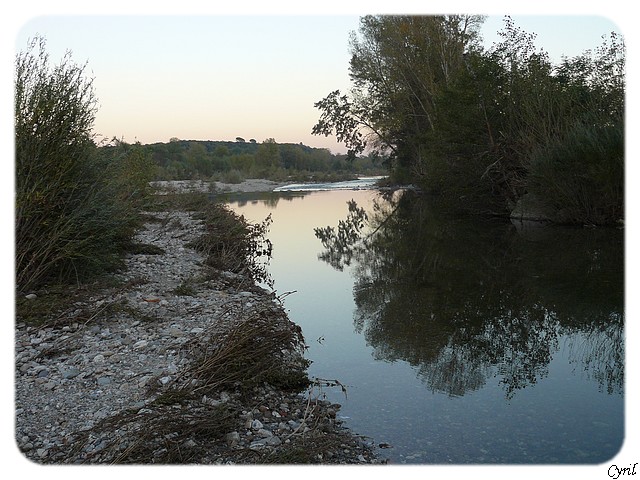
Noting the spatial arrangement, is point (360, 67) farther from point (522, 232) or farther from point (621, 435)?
point (621, 435)

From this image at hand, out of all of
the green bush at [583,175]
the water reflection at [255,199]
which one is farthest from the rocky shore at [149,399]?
the water reflection at [255,199]

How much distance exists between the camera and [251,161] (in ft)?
245

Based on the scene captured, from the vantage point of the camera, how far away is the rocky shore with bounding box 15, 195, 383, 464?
156 inches

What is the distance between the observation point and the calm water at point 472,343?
15.1ft

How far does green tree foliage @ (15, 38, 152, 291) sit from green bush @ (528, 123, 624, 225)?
40.4ft

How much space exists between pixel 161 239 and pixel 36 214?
6298 millimetres

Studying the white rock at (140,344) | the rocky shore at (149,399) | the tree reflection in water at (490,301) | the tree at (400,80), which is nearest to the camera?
the rocky shore at (149,399)

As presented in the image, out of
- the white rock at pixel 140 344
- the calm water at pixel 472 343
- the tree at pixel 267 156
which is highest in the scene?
the tree at pixel 267 156

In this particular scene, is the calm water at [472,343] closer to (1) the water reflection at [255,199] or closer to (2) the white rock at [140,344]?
(2) the white rock at [140,344]

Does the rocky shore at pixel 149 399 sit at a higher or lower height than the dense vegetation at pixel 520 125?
lower

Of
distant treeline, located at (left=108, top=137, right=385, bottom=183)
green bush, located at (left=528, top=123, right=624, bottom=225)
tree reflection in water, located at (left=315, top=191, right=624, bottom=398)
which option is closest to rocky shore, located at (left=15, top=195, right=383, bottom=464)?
tree reflection in water, located at (left=315, top=191, right=624, bottom=398)

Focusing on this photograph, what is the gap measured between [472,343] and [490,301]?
7.17 feet

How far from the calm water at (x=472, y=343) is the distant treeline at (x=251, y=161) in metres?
35.4

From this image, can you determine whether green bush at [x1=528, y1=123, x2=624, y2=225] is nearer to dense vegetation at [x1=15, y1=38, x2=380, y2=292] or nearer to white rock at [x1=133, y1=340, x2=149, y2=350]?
dense vegetation at [x1=15, y1=38, x2=380, y2=292]
